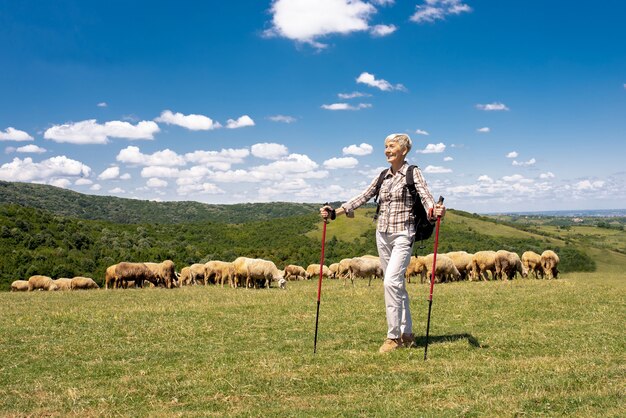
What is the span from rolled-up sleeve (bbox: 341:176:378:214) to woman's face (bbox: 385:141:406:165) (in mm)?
654

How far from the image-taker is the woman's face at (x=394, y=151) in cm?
888

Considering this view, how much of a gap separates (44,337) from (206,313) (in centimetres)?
439

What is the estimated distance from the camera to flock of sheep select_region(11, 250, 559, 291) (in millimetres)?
32469

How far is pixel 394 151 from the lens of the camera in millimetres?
8875

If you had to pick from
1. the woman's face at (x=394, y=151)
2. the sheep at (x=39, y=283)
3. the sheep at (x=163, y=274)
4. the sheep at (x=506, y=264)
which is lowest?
the sheep at (x=39, y=283)

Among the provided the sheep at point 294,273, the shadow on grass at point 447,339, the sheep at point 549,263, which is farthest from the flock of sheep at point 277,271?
the shadow on grass at point 447,339

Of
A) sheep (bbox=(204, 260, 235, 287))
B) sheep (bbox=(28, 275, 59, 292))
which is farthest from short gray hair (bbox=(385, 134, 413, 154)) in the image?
sheep (bbox=(28, 275, 59, 292))

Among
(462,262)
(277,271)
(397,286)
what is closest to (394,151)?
(397,286)

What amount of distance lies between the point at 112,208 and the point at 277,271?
15066 centimetres

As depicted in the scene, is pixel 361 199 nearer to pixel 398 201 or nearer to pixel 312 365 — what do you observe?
pixel 398 201

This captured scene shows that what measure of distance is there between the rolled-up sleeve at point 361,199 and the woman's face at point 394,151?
0.65 metres

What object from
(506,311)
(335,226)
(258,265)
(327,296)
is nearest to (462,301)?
(506,311)

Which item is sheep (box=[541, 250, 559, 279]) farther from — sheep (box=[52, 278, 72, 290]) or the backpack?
sheep (box=[52, 278, 72, 290])

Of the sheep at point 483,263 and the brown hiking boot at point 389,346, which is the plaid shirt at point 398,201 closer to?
the brown hiking boot at point 389,346
